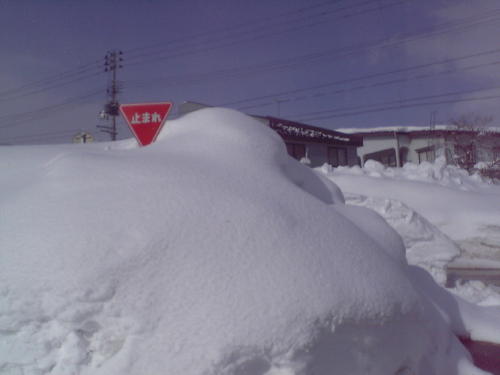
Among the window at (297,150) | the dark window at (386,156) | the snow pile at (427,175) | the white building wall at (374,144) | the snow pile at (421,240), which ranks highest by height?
the white building wall at (374,144)

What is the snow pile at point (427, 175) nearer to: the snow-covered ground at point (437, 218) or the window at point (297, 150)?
the snow-covered ground at point (437, 218)

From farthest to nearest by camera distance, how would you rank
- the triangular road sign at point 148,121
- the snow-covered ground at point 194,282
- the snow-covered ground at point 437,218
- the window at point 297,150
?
the window at point 297,150 → the snow-covered ground at point 437,218 → the triangular road sign at point 148,121 → the snow-covered ground at point 194,282

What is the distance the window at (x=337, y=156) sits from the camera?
76.0 feet

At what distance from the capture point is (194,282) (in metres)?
1.87

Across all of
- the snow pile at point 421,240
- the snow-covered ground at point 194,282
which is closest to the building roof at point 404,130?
the snow pile at point 421,240

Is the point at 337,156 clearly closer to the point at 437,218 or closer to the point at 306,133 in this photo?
the point at 306,133

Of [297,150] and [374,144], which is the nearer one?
[297,150]

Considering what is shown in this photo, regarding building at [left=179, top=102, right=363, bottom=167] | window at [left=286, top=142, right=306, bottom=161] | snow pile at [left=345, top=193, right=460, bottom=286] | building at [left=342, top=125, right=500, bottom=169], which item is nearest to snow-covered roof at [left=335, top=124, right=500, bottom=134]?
building at [left=342, top=125, right=500, bottom=169]

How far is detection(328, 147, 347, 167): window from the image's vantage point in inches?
912

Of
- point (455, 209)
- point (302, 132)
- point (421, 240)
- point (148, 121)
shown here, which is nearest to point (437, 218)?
point (455, 209)

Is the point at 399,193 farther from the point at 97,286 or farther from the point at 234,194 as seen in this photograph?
the point at 97,286

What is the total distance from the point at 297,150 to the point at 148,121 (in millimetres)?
17395

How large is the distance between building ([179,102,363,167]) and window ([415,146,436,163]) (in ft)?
16.0

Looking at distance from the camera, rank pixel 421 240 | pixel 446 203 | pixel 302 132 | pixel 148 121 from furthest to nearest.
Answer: pixel 302 132 → pixel 446 203 → pixel 421 240 → pixel 148 121
